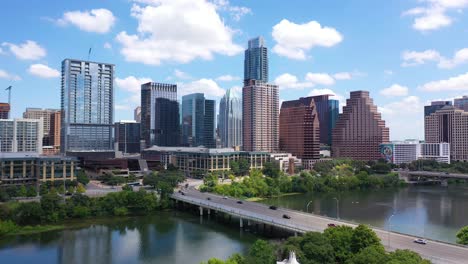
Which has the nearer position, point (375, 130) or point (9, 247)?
point (9, 247)

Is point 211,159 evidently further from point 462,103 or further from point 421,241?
point 462,103

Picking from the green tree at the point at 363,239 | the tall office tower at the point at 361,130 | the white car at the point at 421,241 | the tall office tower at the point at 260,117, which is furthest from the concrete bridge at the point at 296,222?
the tall office tower at the point at 361,130

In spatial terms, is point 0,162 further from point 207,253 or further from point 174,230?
point 207,253

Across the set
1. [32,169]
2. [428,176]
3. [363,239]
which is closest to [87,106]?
[32,169]

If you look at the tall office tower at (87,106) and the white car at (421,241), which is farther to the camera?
the tall office tower at (87,106)

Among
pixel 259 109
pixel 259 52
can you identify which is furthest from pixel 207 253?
pixel 259 52

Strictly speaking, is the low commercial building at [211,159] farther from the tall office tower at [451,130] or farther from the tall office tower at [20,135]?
the tall office tower at [451,130]
